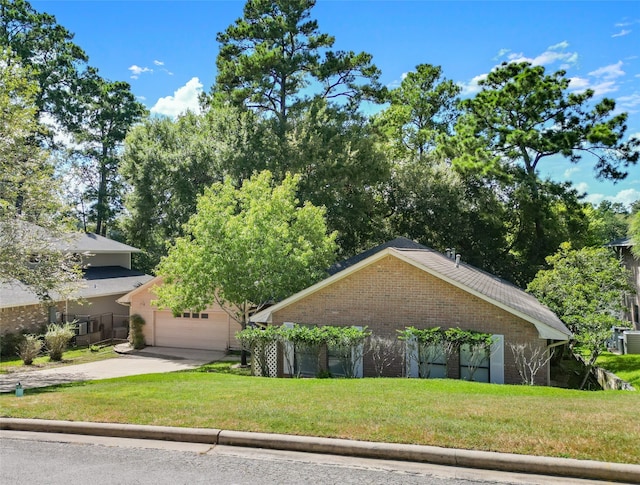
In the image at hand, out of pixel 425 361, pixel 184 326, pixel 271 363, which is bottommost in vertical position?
pixel 271 363

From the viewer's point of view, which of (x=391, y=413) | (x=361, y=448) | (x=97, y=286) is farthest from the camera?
(x=97, y=286)

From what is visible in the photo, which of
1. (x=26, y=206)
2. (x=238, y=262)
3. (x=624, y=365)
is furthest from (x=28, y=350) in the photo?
(x=624, y=365)

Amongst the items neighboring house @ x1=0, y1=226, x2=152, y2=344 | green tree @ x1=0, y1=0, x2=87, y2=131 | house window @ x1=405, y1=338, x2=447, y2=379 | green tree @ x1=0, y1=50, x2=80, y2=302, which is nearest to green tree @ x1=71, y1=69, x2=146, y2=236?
green tree @ x1=0, y1=0, x2=87, y2=131

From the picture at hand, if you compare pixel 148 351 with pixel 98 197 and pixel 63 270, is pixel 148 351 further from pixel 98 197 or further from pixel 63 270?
pixel 98 197

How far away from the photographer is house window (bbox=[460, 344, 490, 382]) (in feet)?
45.4

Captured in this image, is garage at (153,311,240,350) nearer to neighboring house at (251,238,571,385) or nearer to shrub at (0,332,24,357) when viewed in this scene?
shrub at (0,332,24,357)

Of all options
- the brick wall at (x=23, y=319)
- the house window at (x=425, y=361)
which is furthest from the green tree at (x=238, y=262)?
the brick wall at (x=23, y=319)

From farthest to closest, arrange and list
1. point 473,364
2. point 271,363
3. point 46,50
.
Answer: point 46,50
point 271,363
point 473,364

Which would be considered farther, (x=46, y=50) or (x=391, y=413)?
(x=46, y=50)

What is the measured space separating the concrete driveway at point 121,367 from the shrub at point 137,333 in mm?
503

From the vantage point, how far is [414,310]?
15.0 meters

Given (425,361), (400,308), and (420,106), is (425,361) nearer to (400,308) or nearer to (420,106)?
(400,308)

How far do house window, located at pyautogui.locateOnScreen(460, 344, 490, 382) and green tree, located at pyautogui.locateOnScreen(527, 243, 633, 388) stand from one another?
3795 mm

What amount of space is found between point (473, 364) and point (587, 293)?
718cm
